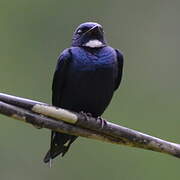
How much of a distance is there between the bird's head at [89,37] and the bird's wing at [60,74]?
11 cm

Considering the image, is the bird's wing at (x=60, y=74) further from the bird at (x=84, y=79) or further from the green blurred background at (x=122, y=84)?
the green blurred background at (x=122, y=84)

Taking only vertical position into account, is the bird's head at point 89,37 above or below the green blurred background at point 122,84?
above

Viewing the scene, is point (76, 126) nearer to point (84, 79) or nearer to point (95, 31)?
point (84, 79)

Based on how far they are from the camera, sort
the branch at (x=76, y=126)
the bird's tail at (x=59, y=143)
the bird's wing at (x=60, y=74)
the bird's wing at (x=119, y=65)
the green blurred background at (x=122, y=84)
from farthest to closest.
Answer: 1. the green blurred background at (x=122, y=84)
2. the bird's wing at (x=119, y=65)
3. the bird's wing at (x=60, y=74)
4. the bird's tail at (x=59, y=143)
5. the branch at (x=76, y=126)

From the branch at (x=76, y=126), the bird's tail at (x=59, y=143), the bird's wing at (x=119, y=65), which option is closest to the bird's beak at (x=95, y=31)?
the bird's wing at (x=119, y=65)

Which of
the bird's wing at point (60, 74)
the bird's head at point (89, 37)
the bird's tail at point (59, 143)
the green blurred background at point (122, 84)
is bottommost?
the green blurred background at point (122, 84)

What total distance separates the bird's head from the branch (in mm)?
988

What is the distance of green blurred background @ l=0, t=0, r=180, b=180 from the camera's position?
7387 mm

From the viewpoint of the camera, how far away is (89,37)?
4078 millimetres

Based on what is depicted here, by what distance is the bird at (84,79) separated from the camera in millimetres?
3898

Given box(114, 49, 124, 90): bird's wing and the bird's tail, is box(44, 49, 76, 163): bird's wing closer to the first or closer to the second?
the bird's tail

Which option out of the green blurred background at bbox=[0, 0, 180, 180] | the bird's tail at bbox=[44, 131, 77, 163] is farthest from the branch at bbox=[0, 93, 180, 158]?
the green blurred background at bbox=[0, 0, 180, 180]

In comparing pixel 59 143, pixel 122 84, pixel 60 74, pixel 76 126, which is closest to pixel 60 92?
pixel 60 74

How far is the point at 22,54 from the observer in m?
8.06
